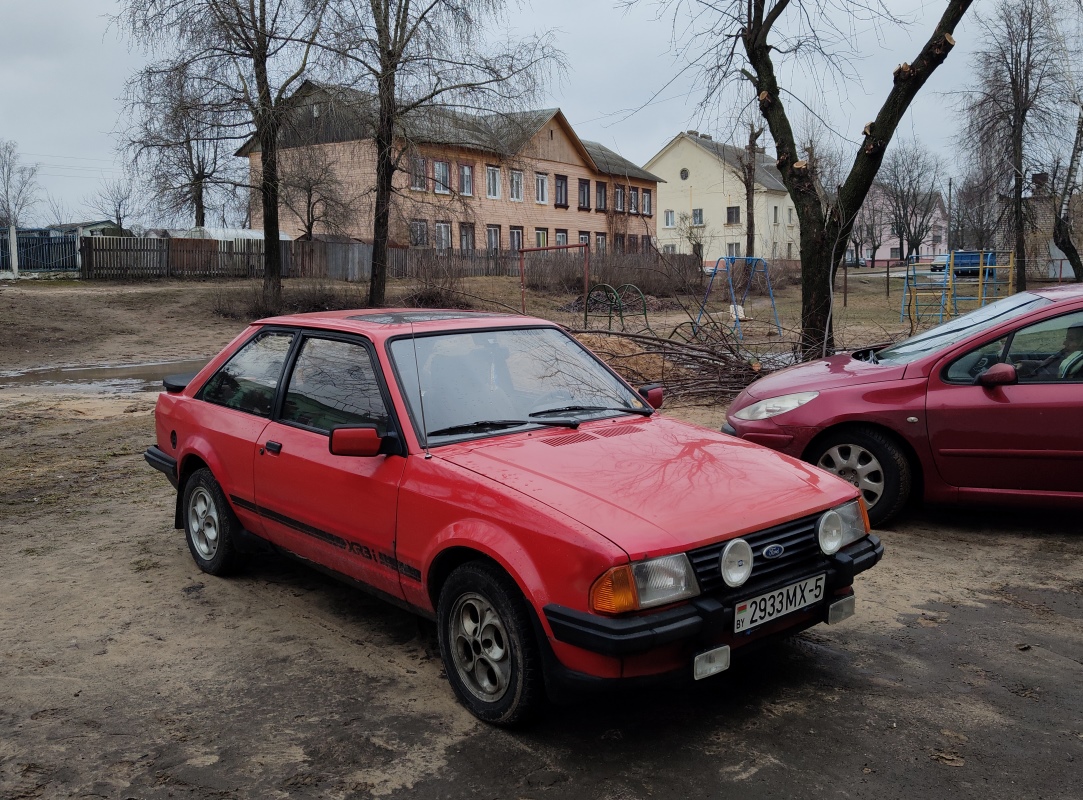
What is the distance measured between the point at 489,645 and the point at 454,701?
0.40 metres

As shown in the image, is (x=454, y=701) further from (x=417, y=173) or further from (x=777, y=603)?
(x=417, y=173)

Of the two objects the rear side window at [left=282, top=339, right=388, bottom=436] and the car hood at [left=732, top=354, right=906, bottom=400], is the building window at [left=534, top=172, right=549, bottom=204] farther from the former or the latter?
the rear side window at [left=282, top=339, right=388, bottom=436]

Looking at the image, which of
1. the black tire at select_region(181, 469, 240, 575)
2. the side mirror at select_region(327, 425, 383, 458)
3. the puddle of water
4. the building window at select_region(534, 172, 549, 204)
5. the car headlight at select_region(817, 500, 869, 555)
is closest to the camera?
the car headlight at select_region(817, 500, 869, 555)

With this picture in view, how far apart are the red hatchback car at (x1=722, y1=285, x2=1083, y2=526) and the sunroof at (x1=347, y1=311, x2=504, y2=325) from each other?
2466 mm

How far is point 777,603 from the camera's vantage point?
3492 millimetres

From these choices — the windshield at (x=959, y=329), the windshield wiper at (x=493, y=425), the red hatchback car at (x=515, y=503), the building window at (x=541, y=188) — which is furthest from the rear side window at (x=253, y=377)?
the building window at (x=541, y=188)

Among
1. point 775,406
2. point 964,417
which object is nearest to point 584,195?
point 775,406

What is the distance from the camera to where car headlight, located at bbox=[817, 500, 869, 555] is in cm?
371

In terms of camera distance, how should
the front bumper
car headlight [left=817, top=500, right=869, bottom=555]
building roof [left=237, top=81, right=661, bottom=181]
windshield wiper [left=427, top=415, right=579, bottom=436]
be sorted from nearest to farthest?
the front bumper
car headlight [left=817, top=500, right=869, bottom=555]
windshield wiper [left=427, top=415, right=579, bottom=436]
building roof [left=237, top=81, right=661, bottom=181]

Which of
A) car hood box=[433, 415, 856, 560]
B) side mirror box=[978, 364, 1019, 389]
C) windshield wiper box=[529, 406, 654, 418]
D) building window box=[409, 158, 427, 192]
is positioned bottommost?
car hood box=[433, 415, 856, 560]

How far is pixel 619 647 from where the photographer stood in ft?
10.1

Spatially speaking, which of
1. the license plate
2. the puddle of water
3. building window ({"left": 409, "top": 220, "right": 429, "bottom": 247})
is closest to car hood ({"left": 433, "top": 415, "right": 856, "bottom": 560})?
the license plate

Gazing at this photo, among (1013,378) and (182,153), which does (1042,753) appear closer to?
(1013,378)

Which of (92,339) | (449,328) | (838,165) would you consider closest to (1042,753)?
(449,328)
